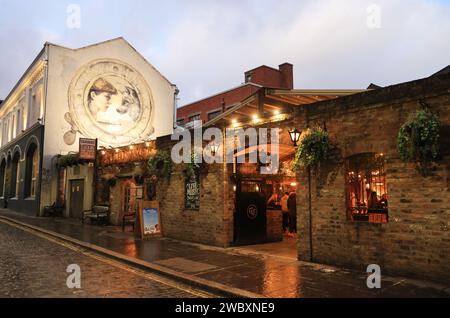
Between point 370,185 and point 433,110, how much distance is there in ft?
7.07

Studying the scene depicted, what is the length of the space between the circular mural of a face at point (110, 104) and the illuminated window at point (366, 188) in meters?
19.4

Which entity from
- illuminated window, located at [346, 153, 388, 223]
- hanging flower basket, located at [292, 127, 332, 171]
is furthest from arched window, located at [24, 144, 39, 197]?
illuminated window, located at [346, 153, 388, 223]

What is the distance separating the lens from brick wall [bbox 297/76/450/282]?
21.8 ft

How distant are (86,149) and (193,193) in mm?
8955

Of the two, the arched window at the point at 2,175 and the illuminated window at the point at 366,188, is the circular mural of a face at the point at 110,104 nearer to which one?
the arched window at the point at 2,175

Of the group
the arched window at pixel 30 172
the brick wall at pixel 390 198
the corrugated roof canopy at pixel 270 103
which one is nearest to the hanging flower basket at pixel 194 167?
the corrugated roof canopy at pixel 270 103

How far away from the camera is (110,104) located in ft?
80.6

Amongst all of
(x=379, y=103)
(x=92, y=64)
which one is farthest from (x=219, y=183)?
(x=92, y=64)

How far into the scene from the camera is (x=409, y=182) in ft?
23.1

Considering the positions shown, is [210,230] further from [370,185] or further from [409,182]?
[409,182]

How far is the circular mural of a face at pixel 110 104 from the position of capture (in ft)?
76.2

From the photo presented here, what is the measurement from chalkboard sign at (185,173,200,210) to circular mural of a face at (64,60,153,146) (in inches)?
539

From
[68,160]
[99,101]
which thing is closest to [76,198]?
[68,160]

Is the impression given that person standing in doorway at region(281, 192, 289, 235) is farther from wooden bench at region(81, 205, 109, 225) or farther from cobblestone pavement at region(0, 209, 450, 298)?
wooden bench at region(81, 205, 109, 225)
